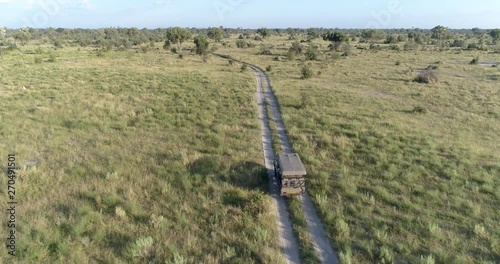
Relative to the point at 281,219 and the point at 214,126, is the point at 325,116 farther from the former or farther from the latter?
the point at 281,219

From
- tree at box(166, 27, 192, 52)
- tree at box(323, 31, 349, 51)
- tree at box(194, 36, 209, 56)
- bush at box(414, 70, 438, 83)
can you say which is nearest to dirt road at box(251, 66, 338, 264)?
bush at box(414, 70, 438, 83)

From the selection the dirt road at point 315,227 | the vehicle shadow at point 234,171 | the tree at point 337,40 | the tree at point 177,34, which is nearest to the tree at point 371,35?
the tree at point 337,40

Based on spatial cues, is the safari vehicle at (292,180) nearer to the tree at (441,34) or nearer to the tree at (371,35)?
the tree at (371,35)

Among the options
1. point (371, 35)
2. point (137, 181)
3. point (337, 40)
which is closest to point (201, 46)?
point (337, 40)

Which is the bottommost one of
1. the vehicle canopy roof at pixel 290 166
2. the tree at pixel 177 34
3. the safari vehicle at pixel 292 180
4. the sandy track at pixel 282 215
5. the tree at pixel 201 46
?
the sandy track at pixel 282 215

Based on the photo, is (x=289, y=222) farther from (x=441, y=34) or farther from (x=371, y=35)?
(x=441, y=34)
